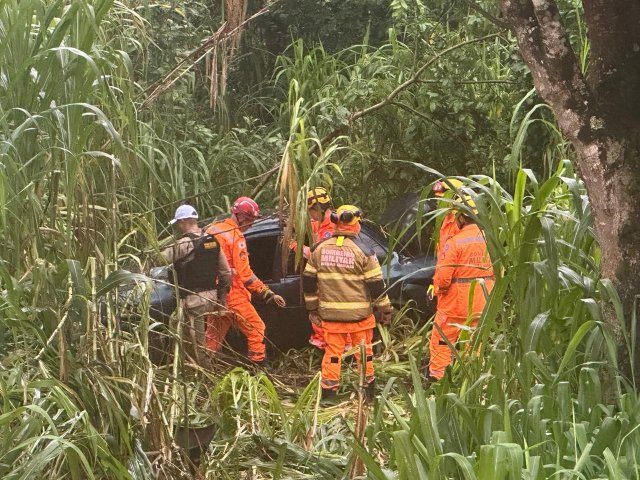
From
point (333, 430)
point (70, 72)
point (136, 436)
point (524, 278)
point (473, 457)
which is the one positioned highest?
point (70, 72)

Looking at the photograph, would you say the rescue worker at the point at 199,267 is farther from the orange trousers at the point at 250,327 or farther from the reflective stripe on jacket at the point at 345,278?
the reflective stripe on jacket at the point at 345,278

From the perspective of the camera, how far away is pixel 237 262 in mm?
7270

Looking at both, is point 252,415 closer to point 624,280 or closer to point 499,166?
point 624,280

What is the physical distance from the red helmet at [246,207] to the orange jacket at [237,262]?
28 centimetres

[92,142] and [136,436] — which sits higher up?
[92,142]

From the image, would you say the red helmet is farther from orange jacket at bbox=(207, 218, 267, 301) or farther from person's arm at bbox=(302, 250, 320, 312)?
person's arm at bbox=(302, 250, 320, 312)

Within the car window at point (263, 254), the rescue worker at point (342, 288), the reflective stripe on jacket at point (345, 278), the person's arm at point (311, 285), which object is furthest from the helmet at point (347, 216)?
the car window at point (263, 254)

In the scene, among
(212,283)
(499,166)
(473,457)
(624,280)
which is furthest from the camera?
(499,166)

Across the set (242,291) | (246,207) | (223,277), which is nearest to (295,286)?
(242,291)

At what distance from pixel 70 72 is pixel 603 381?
2.15 metres

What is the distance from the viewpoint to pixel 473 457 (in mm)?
2854

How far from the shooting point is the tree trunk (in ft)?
10.9

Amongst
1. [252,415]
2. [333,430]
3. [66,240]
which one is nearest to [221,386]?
[252,415]

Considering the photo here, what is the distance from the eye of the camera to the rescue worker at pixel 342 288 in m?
6.81
